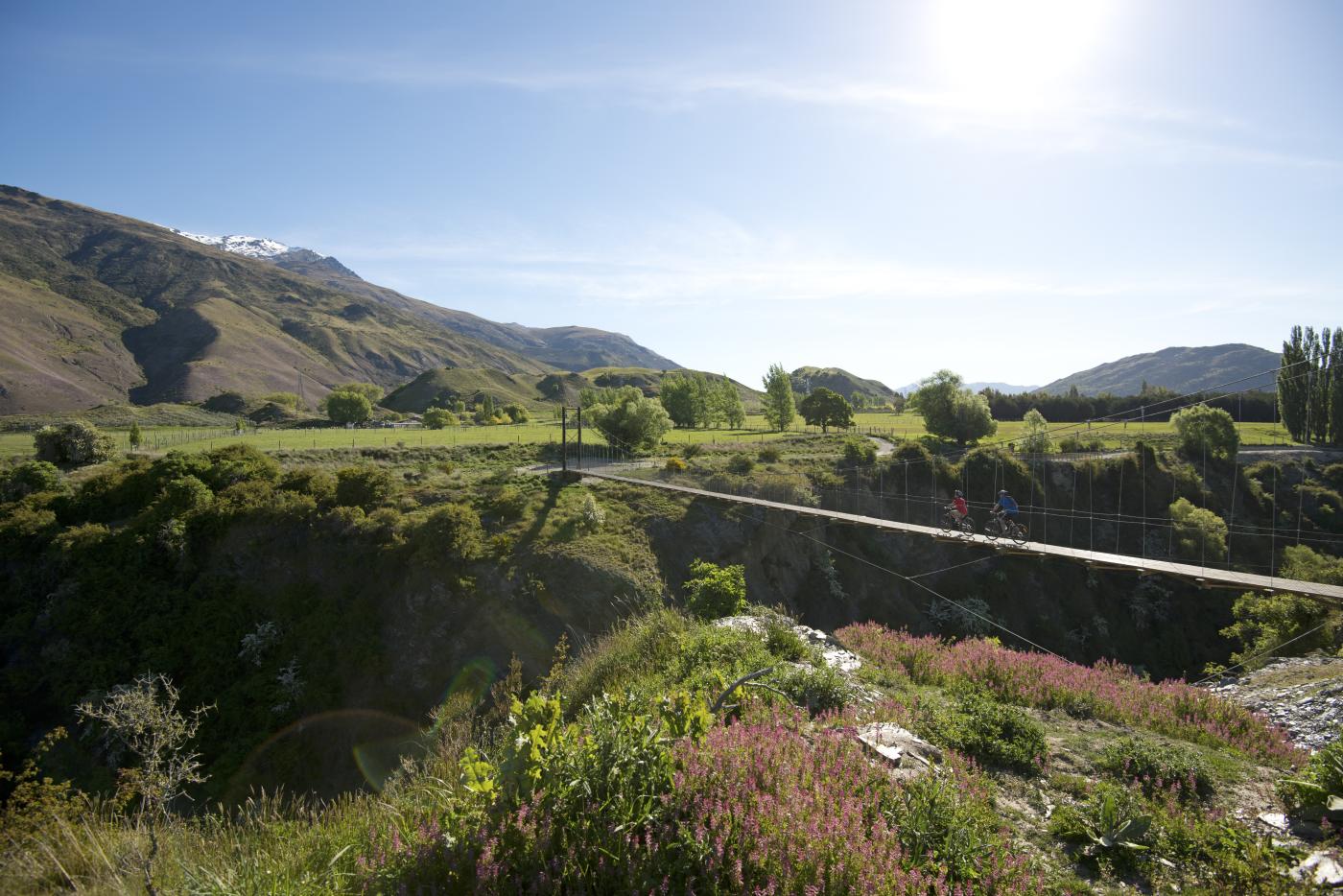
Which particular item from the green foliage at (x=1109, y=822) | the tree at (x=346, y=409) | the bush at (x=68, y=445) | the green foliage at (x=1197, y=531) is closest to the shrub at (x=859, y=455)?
the green foliage at (x=1197, y=531)

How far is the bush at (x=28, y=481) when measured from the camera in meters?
25.3

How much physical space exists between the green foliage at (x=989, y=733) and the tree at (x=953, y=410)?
48430 millimetres

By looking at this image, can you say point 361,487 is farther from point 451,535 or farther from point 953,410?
point 953,410

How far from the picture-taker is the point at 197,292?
185500 mm

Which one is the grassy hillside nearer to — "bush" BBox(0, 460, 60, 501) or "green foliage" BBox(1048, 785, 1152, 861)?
"bush" BBox(0, 460, 60, 501)

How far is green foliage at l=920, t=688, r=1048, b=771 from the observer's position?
5.73 metres

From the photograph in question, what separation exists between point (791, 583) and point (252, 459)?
1071 inches

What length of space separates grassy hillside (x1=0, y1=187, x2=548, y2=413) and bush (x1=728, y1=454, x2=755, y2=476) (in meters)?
127

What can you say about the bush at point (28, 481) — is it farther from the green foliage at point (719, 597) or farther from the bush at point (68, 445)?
the green foliage at point (719, 597)

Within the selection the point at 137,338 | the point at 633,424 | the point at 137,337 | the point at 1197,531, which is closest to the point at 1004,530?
the point at 1197,531

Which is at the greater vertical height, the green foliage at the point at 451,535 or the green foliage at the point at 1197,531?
the green foliage at the point at 451,535

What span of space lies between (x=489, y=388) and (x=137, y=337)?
307 ft

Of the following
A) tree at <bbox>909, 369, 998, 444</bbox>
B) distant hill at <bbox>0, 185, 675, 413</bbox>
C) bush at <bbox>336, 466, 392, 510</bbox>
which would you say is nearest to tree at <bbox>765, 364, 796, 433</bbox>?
tree at <bbox>909, 369, 998, 444</bbox>

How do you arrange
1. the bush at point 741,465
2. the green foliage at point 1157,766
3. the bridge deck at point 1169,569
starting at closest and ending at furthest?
the green foliage at point 1157,766 < the bridge deck at point 1169,569 < the bush at point 741,465
